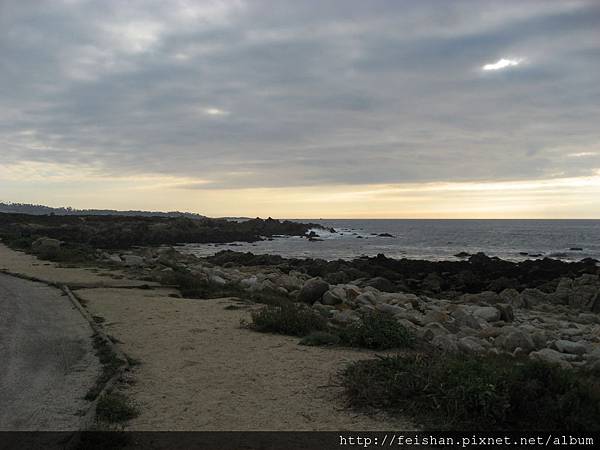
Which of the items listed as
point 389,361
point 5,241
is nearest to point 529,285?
point 389,361

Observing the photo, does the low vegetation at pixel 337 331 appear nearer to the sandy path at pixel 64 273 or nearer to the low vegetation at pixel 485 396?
the low vegetation at pixel 485 396

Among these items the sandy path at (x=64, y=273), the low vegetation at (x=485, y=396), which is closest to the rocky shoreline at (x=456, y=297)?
the sandy path at (x=64, y=273)

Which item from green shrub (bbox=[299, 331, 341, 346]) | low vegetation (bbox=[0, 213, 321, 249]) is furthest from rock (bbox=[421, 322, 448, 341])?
low vegetation (bbox=[0, 213, 321, 249])

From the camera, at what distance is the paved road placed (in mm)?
4852

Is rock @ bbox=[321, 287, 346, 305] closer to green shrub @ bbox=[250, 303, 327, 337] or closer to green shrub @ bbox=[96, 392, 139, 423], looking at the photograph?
green shrub @ bbox=[250, 303, 327, 337]

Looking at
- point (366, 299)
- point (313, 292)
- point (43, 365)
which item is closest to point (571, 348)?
point (366, 299)

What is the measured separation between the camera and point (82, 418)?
474 cm

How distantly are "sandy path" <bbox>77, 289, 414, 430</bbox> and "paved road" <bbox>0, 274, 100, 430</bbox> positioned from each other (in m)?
0.63

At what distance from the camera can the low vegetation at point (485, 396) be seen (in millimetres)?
4562

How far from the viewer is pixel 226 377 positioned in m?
A: 6.33

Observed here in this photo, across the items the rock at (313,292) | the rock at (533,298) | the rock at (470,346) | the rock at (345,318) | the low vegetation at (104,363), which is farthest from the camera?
the rock at (533,298)

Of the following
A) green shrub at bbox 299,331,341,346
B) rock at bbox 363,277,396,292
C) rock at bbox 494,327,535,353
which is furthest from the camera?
rock at bbox 363,277,396,292

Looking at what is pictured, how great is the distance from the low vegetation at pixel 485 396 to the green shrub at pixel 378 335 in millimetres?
2282

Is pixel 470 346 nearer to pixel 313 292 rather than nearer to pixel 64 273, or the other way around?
pixel 313 292
